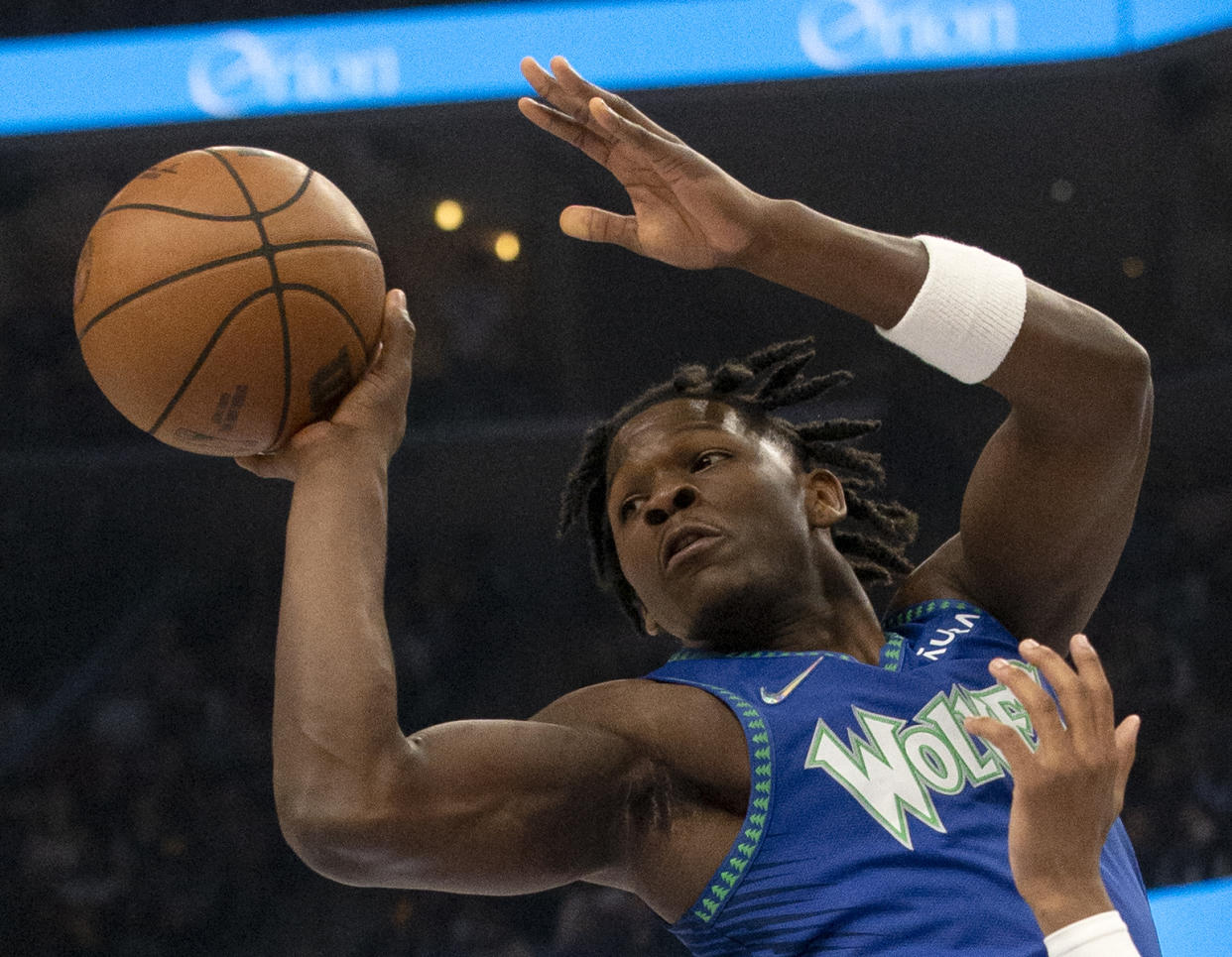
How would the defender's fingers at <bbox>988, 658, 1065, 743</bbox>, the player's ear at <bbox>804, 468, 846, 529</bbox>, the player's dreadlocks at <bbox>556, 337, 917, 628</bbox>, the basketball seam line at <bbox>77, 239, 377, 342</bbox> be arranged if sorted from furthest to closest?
the player's dreadlocks at <bbox>556, 337, 917, 628</bbox>
the player's ear at <bbox>804, 468, 846, 529</bbox>
the basketball seam line at <bbox>77, 239, 377, 342</bbox>
the defender's fingers at <bbox>988, 658, 1065, 743</bbox>

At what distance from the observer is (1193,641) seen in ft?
20.3

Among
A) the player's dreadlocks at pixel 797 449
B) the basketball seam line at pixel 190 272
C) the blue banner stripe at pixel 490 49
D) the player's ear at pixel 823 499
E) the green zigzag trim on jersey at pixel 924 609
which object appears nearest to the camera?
the basketball seam line at pixel 190 272

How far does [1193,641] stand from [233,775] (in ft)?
14.7

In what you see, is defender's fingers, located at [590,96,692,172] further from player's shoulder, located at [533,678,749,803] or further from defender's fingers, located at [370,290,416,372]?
player's shoulder, located at [533,678,749,803]

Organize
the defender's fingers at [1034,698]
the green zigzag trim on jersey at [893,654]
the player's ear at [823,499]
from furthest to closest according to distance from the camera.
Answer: the player's ear at [823,499] < the green zigzag trim on jersey at [893,654] < the defender's fingers at [1034,698]

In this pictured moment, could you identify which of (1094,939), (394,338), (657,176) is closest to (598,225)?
(657,176)

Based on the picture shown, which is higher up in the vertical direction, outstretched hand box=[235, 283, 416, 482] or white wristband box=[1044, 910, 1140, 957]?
outstretched hand box=[235, 283, 416, 482]

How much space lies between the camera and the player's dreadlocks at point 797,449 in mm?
2471

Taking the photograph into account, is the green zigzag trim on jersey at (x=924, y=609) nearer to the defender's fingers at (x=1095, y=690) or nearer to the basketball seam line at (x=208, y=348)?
the defender's fingers at (x=1095, y=690)

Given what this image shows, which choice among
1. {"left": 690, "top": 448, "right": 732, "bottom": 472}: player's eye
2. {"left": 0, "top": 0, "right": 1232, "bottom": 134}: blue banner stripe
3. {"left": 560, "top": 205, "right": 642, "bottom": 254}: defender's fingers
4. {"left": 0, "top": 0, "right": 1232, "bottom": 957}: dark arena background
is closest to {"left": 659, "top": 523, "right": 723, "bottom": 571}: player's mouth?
{"left": 690, "top": 448, "right": 732, "bottom": 472}: player's eye

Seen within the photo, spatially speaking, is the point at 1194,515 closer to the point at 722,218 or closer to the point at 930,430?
the point at 930,430

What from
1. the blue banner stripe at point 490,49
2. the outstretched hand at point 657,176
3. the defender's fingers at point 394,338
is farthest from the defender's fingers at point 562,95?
the blue banner stripe at point 490,49

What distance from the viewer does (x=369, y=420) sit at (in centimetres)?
170

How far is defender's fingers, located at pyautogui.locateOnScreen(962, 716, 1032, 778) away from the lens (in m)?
1.22
